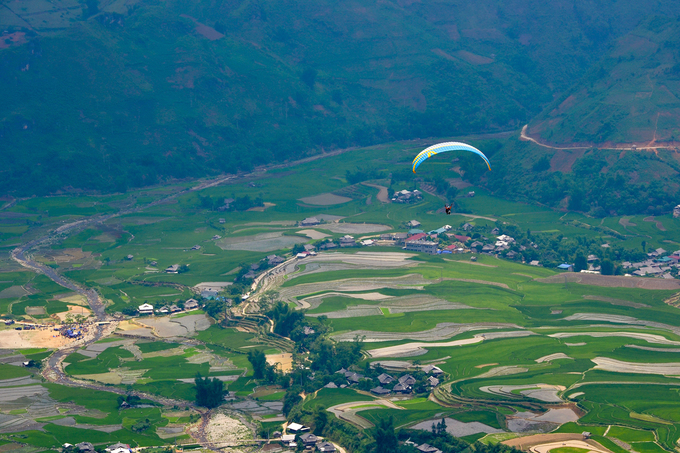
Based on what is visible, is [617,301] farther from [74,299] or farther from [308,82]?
[308,82]

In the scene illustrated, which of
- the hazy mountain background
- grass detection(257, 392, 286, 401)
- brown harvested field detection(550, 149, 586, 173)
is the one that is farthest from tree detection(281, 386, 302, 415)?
brown harvested field detection(550, 149, 586, 173)

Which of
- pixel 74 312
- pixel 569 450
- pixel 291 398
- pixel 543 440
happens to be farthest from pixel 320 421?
pixel 74 312

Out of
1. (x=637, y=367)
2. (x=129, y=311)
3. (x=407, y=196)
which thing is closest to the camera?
(x=637, y=367)

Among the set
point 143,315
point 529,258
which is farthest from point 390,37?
point 143,315

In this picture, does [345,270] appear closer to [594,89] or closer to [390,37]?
[594,89]

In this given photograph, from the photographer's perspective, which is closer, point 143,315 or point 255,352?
point 255,352

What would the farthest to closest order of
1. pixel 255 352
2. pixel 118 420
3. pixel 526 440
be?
pixel 255 352 < pixel 118 420 < pixel 526 440

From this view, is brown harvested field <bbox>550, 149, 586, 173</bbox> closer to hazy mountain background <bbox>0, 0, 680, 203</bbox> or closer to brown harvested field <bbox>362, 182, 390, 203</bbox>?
hazy mountain background <bbox>0, 0, 680, 203</bbox>
